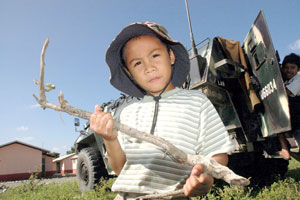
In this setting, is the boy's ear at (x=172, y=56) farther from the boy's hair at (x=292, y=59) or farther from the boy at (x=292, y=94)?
the boy's hair at (x=292, y=59)

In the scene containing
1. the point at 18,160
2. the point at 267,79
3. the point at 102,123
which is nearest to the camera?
the point at 102,123

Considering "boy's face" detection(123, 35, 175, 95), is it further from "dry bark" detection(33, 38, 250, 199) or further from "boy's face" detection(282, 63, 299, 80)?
"boy's face" detection(282, 63, 299, 80)

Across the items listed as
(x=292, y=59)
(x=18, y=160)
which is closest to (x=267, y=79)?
(x=292, y=59)

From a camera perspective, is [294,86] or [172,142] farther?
[294,86]

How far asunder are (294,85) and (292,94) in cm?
14

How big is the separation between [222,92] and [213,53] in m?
0.69

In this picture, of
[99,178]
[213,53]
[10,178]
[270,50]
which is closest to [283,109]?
[270,50]

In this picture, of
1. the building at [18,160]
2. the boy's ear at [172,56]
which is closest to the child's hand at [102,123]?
the boy's ear at [172,56]

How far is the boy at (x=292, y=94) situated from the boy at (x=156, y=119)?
2515 mm

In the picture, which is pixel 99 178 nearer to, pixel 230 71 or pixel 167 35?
pixel 230 71

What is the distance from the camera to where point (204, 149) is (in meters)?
1.06

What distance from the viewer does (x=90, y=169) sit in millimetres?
5234

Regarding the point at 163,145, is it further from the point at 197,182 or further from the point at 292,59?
the point at 292,59

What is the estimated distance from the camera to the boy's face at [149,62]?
1224 millimetres
